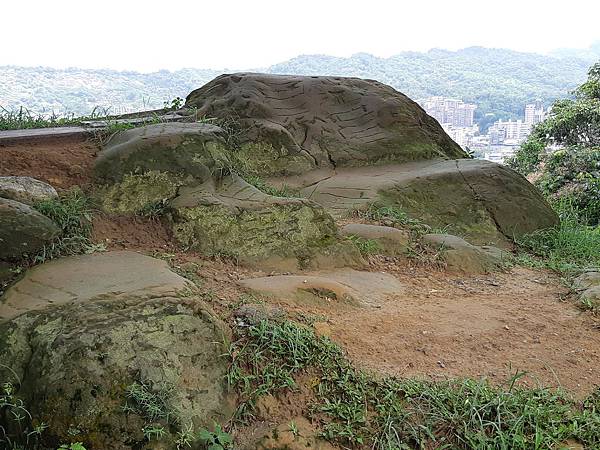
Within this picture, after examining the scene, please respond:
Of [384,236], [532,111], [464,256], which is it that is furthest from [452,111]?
[384,236]

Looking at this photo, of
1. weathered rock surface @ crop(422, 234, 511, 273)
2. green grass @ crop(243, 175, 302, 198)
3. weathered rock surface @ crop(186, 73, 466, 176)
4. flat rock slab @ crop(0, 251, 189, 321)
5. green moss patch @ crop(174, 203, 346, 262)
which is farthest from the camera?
weathered rock surface @ crop(186, 73, 466, 176)

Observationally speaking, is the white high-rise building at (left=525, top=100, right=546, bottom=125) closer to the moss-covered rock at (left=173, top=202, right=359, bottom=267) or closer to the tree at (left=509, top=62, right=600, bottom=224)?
the tree at (left=509, top=62, right=600, bottom=224)

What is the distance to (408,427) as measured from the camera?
247 cm

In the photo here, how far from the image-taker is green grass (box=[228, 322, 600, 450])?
95.7 inches

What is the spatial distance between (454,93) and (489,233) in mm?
29758

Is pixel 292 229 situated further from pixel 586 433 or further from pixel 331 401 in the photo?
pixel 586 433

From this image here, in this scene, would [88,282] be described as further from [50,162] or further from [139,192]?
[50,162]

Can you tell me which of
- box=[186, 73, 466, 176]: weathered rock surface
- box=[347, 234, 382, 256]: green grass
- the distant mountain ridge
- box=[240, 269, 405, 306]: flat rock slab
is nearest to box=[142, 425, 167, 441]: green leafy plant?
box=[240, 269, 405, 306]: flat rock slab

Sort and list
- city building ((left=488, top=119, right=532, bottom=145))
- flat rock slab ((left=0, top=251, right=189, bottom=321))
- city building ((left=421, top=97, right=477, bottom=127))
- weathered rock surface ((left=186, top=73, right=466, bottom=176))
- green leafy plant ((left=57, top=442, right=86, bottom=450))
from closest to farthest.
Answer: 1. green leafy plant ((left=57, top=442, right=86, bottom=450))
2. flat rock slab ((left=0, top=251, right=189, bottom=321))
3. weathered rock surface ((left=186, top=73, right=466, bottom=176))
4. city building ((left=488, top=119, right=532, bottom=145))
5. city building ((left=421, top=97, right=477, bottom=127))

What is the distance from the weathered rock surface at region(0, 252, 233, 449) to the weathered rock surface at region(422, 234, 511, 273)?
2539 millimetres

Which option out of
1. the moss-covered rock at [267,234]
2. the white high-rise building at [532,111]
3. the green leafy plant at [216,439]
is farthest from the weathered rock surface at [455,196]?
the white high-rise building at [532,111]

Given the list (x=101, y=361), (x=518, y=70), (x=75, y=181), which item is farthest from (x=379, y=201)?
(x=518, y=70)

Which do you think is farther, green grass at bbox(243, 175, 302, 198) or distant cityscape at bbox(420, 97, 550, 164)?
Result: distant cityscape at bbox(420, 97, 550, 164)

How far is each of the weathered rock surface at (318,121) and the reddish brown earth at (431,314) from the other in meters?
2.05
